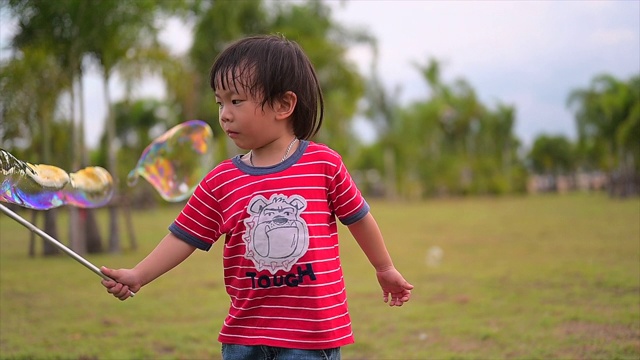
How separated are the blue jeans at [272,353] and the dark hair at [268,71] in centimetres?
63

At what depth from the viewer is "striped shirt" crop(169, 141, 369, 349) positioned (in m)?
1.84

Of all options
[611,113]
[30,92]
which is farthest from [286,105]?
[30,92]

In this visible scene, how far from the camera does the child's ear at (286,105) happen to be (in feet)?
6.25

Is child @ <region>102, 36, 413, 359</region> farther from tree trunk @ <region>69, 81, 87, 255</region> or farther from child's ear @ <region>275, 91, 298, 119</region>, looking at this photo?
tree trunk @ <region>69, 81, 87, 255</region>

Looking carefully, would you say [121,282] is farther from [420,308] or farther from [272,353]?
[420,308]

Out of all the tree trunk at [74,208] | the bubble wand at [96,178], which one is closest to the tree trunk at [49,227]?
the tree trunk at [74,208]

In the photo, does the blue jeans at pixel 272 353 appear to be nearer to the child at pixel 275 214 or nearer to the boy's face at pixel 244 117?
the child at pixel 275 214

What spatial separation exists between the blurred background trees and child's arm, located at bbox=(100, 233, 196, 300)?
278cm

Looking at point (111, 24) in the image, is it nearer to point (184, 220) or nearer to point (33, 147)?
point (33, 147)

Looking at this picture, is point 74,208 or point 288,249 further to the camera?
point 74,208

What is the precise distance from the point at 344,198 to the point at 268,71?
395mm

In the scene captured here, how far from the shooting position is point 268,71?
186cm

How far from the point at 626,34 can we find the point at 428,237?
7671mm

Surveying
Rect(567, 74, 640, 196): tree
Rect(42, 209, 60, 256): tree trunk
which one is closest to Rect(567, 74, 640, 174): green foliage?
Rect(567, 74, 640, 196): tree
